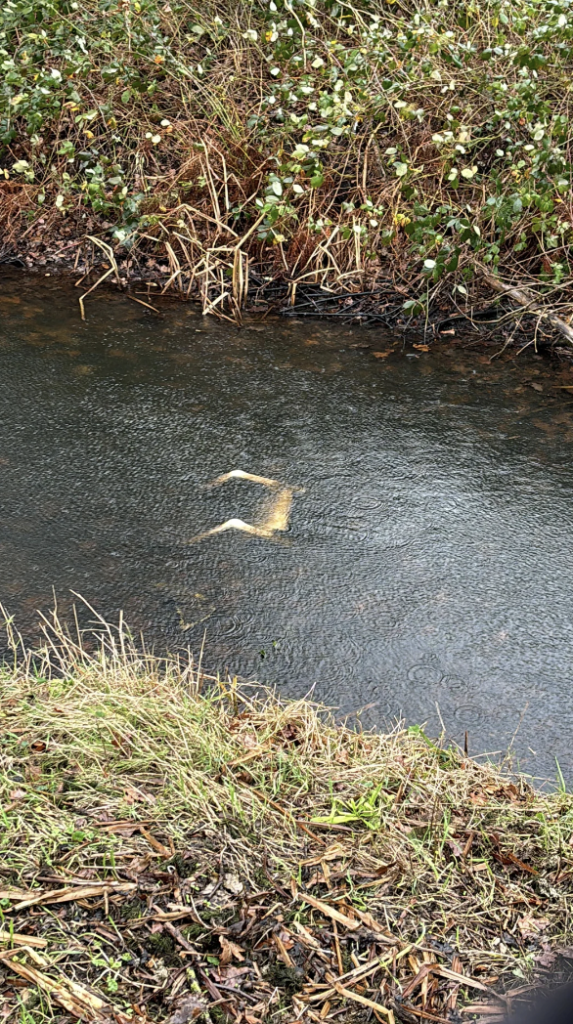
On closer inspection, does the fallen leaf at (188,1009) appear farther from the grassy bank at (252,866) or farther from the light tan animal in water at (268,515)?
the light tan animal in water at (268,515)

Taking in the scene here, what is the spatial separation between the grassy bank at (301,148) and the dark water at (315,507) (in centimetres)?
A: 58

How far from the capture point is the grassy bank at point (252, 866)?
195 centimetres

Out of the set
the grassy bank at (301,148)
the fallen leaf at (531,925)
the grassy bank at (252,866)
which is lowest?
the fallen leaf at (531,925)

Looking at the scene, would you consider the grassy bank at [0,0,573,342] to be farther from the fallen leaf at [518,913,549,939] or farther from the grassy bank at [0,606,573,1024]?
the fallen leaf at [518,913,549,939]

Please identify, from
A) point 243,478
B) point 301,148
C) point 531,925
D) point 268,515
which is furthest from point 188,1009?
point 301,148

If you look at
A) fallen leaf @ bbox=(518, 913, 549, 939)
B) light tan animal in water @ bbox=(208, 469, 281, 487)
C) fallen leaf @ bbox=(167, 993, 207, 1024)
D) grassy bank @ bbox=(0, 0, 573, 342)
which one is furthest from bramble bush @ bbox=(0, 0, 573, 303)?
fallen leaf @ bbox=(167, 993, 207, 1024)

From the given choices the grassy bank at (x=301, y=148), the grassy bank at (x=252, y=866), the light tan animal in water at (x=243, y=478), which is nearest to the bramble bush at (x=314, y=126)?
the grassy bank at (x=301, y=148)

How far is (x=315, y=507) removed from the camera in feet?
13.8

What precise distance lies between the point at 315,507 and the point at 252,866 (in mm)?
2178

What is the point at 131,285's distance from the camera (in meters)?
6.66

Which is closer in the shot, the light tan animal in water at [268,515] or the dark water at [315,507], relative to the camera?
the dark water at [315,507]

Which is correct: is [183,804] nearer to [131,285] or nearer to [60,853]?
[60,853]

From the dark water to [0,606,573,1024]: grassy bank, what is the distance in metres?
0.50

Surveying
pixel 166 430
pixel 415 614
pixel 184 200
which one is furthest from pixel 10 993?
pixel 184 200
